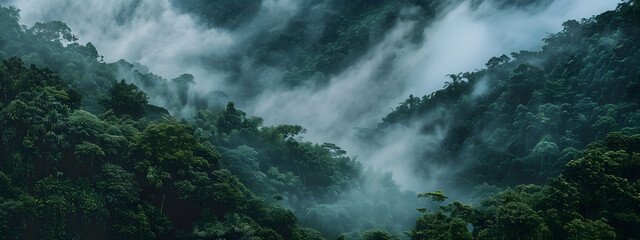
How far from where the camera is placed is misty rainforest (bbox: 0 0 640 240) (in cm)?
1920

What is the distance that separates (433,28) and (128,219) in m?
77.2

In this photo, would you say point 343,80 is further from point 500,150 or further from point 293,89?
point 500,150

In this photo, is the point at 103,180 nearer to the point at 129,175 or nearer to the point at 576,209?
the point at 129,175

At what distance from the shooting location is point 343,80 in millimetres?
82875

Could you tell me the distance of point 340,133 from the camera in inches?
2886

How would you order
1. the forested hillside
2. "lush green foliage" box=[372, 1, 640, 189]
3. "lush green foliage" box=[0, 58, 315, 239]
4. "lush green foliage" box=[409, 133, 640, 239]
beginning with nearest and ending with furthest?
"lush green foliage" box=[409, 133, 640, 239]
"lush green foliage" box=[0, 58, 315, 239]
the forested hillside
"lush green foliage" box=[372, 1, 640, 189]

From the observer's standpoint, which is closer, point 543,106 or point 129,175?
point 129,175

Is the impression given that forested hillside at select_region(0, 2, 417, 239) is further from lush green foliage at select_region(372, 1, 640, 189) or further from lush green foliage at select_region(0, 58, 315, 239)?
lush green foliage at select_region(372, 1, 640, 189)

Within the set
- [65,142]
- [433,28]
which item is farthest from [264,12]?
[65,142]

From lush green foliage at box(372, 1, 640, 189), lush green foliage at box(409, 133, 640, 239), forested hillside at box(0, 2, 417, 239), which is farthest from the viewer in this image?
lush green foliage at box(372, 1, 640, 189)

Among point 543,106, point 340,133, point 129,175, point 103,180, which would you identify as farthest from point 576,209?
point 340,133

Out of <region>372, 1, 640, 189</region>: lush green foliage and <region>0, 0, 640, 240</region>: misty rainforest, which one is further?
<region>372, 1, 640, 189</region>: lush green foliage

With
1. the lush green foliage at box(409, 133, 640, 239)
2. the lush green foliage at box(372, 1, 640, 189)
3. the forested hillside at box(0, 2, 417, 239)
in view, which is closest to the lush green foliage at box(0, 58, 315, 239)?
the forested hillside at box(0, 2, 417, 239)

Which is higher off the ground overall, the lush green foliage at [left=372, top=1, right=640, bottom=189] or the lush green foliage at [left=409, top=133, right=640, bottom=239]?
the lush green foliage at [left=372, top=1, right=640, bottom=189]
